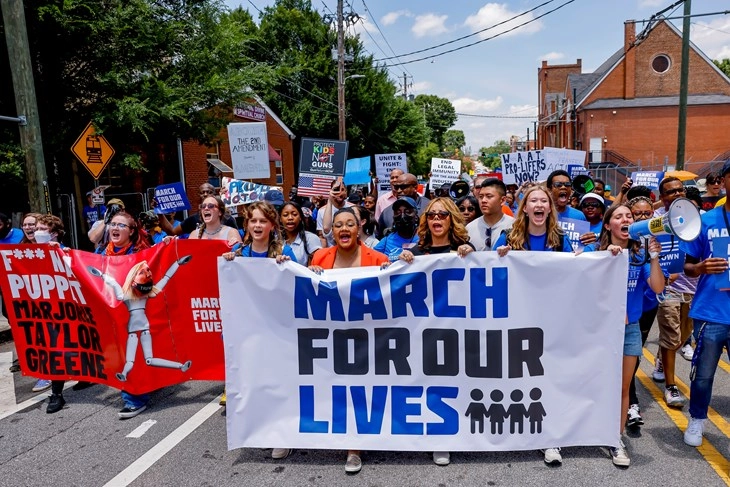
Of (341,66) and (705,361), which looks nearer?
(705,361)

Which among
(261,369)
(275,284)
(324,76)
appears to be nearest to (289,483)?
(261,369)

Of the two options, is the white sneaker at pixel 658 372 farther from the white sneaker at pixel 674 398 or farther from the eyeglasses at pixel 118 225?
the eyeglasses at pixel 118 225

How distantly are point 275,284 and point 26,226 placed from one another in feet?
10.8

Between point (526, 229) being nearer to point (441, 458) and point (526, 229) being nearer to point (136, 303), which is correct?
point (441, 458)

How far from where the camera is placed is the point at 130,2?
37.5ft

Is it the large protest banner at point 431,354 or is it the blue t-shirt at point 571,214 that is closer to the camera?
the large protest banner at point 431,354

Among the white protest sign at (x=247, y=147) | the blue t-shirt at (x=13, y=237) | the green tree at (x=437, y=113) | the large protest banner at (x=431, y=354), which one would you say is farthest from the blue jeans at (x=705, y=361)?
the green tree at (x=437, y=113)

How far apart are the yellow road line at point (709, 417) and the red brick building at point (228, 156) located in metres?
12.4

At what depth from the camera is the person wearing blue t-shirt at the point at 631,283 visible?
354 centimetres

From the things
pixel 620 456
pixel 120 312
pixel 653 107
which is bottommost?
pixel 620 456

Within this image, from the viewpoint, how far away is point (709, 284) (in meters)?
3.57

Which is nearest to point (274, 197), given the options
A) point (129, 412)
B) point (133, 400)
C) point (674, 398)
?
point (133, 400)

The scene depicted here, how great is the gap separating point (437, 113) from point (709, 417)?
314ft

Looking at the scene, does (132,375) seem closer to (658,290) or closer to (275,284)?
(275,284)
